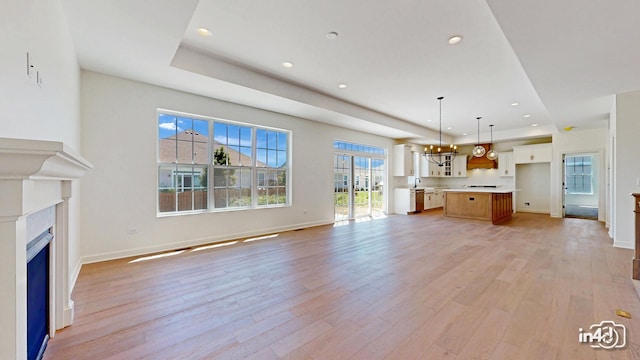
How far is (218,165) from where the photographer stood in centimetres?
503

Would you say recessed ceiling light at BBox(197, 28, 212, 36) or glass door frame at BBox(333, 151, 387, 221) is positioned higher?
recessed ceiling light at BBox(197, 28, 212, 36)

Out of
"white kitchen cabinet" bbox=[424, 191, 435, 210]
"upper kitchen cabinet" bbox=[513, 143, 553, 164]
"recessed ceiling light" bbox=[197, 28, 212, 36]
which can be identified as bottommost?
"white kitchen cabinet" bbox=[424, 191, 435, 210]

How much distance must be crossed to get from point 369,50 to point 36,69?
3.27 metres

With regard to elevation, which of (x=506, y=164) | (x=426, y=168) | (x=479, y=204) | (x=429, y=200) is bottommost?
(x=429, y=200)

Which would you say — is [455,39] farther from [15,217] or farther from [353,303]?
[15,217]

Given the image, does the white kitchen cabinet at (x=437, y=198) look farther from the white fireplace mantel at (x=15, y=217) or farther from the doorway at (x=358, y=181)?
the white fireplace mantel at (x=15, y=217)

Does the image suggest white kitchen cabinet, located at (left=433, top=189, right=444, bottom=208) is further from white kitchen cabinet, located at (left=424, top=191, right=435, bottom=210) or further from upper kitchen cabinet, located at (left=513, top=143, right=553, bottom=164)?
upper kitchen cabinet, located at (left=513, top=143, right=553, bottom=164)

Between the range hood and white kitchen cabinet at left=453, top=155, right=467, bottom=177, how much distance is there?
0.59 ft

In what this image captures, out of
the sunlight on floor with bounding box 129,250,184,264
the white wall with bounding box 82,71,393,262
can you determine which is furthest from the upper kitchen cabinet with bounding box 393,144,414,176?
the sunlight on floor with bounding box 129,250,184,264

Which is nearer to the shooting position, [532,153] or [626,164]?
[626,164]

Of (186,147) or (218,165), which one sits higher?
(186,147)

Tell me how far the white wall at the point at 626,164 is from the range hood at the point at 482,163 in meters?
5.36

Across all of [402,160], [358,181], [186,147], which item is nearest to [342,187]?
[358,181]

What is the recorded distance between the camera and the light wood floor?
1.87m
